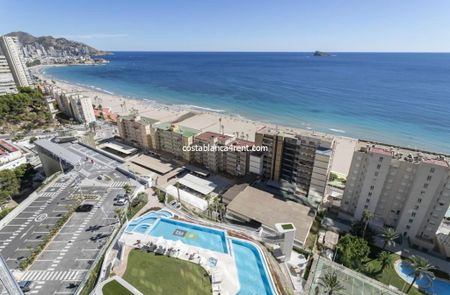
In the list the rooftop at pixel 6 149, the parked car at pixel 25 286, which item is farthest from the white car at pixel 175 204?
the rooftop at pixel 6 149

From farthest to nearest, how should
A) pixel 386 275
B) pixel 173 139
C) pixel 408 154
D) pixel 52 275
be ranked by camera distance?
pixel 173 139
pixel 408 154
pixel 386 275
pixel 52 275

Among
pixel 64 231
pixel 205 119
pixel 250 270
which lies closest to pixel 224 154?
pixel 250 270

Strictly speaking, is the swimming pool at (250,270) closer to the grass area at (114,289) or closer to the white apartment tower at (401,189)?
the grass area at (114,289)

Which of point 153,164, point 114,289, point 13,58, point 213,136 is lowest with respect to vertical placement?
point 153,164

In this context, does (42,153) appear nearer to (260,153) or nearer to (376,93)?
(260,153)

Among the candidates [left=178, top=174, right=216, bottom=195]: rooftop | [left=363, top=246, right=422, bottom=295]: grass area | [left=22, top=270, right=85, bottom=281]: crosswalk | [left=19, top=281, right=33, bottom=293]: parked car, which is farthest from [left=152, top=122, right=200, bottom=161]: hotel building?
[left=363, top=246, right=422, bottom=295]: grass area

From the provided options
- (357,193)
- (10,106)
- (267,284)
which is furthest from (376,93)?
(10,106)

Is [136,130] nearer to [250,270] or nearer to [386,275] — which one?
[250,270]
